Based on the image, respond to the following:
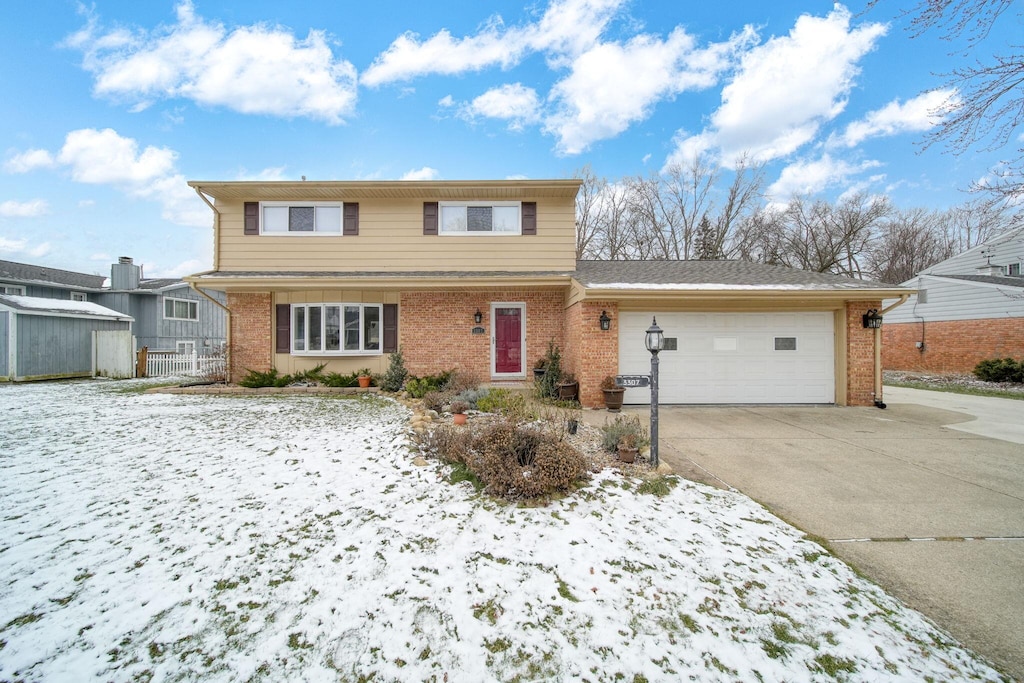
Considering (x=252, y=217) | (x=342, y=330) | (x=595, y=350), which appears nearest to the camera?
(x=595, y=350)

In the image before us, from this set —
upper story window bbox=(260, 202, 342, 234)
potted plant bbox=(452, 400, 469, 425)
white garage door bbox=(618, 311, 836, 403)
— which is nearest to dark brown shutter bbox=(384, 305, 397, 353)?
upper story window bbox=(260, 202, 342, 234)

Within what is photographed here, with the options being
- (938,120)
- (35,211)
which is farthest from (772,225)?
(35,211)

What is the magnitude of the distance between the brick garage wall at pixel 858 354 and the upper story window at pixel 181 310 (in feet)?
82.0

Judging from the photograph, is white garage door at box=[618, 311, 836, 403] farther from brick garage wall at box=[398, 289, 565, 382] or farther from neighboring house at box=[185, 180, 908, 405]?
brick garage wall at box=[398, 289, 565, 382]

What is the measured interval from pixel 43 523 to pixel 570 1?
12.6 metres

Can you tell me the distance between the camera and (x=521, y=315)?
1055 cm

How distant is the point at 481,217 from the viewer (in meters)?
10.6

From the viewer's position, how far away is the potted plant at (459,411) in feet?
Answer: 20.5

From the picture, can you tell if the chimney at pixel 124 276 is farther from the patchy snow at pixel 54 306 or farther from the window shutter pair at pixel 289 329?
the window shutter pair at pixel 289 329

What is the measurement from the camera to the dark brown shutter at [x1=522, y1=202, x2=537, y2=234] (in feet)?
34.6

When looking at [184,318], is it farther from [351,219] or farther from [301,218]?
[351,219]

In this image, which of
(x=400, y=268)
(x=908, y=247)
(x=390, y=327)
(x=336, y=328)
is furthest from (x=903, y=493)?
→ (x=908, y=247)

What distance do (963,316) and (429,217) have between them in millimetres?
18663

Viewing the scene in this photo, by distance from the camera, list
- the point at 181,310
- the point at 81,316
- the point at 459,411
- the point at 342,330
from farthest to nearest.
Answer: the point at 181,310 → the point at 81,316 → the point at 342,330 → the point at 459,411
